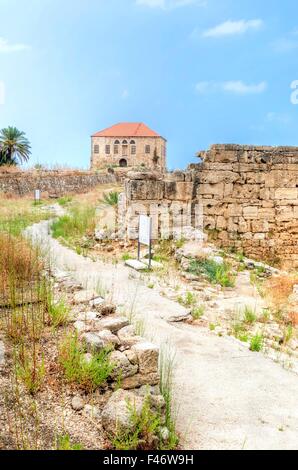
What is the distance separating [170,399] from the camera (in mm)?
3477

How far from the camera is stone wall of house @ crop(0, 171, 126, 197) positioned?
100ft

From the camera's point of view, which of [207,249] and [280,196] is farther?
[280,196]

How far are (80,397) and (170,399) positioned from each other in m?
0.67

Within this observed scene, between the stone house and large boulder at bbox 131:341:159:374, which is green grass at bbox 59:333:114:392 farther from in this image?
the stone house

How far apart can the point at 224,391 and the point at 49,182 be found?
29115 mm

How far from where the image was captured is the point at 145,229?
357 inches

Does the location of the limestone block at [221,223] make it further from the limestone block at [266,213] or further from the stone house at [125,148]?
the stone house at [125,148]

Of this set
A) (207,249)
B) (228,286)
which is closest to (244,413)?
(228,286)

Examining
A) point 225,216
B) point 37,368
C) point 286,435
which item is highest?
point 225,216

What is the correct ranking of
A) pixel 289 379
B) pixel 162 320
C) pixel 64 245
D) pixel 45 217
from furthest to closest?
1. pixel 45 217
2. pixel 64 245
3. pixel 162 320
4. pixel 289 379

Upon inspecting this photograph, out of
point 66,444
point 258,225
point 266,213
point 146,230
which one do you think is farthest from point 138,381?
point 266,213

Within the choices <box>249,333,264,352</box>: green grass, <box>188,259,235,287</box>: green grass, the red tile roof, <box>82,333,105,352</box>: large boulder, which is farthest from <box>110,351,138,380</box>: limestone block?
the red tile roof

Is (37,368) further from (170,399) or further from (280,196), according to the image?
(280,196)

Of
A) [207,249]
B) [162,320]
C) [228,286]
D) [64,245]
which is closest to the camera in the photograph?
[162,320]
